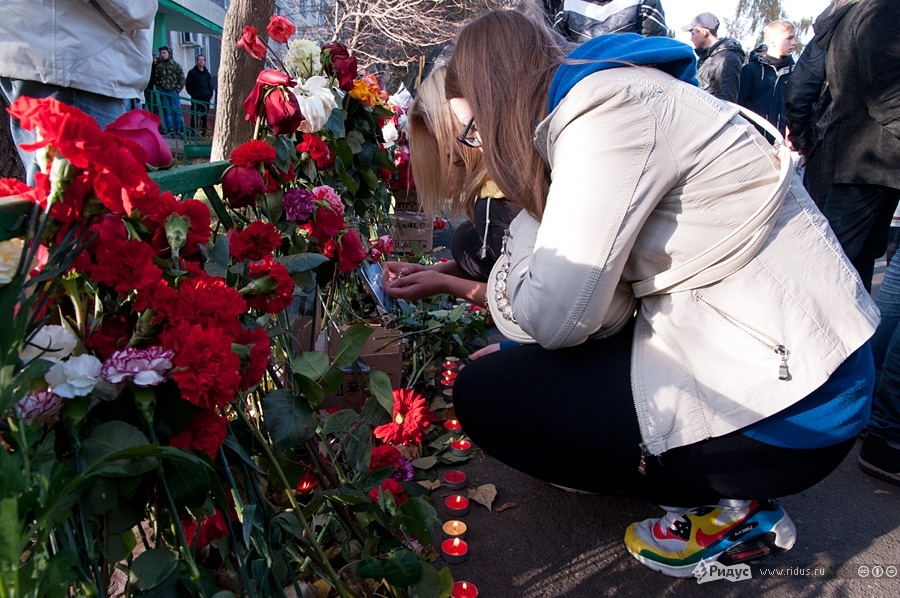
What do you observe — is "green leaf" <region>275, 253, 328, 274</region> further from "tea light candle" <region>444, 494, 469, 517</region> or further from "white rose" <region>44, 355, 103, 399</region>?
"tea light candle" <region>444, 494, 469, 517</region>

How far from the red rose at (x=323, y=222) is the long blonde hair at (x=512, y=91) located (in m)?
0.40

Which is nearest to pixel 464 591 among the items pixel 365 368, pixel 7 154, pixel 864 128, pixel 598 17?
pixel 365 368

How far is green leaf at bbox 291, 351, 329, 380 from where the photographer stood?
103cm

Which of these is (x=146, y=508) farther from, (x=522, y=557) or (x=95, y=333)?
(x=522, y=557)

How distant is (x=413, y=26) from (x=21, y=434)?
36.8 ft

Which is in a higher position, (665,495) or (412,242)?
(665,495)

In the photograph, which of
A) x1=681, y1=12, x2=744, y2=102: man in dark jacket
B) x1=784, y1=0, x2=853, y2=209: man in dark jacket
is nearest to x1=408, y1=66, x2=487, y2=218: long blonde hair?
x1=784, y1=0, x2=853, y2=209: man in dark jacket

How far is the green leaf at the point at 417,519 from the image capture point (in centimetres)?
105

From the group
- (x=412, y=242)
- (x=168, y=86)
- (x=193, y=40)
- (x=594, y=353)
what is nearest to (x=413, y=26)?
(x=168, y=86)

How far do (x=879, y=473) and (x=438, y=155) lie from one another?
1.67 meters

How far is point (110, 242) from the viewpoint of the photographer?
70 cm

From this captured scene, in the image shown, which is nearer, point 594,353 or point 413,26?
point 594,353

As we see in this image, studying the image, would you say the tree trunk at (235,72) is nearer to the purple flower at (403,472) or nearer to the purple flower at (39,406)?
the purple flower at (403,472)

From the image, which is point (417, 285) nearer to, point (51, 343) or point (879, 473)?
point (51, 343)
